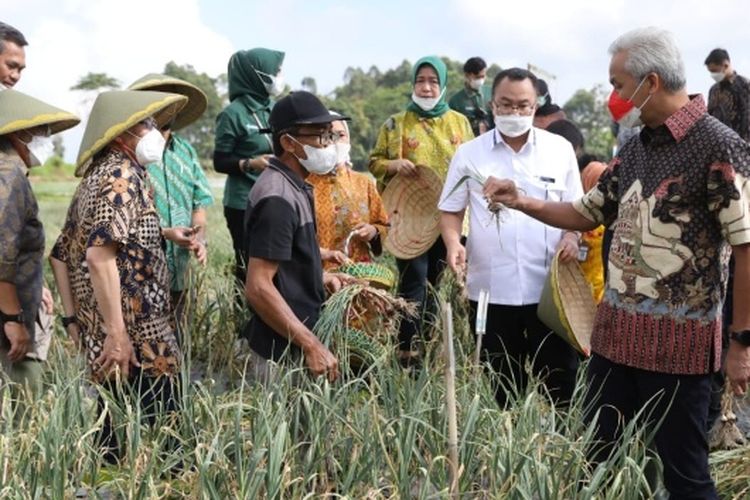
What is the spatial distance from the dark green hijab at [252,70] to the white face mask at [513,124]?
5.55 ft

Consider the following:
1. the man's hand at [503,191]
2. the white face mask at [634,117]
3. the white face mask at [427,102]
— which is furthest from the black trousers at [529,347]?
the white face mask at [427,102]

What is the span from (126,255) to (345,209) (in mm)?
1406

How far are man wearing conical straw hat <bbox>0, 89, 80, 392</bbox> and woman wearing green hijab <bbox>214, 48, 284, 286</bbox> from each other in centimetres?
143

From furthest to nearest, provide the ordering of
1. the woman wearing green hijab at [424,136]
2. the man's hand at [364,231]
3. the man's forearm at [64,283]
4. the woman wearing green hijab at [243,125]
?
the woman wearing green hijab at [424,136], the woman wearing green hijab at [243,125], the man's hand at [364,231], the man's forearm at [64,283]

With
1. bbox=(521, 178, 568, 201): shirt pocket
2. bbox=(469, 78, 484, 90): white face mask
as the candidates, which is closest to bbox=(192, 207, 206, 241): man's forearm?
bbox=(521, 178, 568, 201): shirt pocket

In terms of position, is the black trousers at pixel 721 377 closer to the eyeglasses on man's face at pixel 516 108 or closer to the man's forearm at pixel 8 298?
the eyeglasses on man's face at pixel 516 108

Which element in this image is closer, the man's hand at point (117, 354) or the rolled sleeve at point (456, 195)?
the man's hand at point (117, 354)

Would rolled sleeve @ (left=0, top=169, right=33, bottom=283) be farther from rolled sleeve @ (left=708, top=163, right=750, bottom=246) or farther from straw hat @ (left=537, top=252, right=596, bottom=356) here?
rolled sleeve @ (left=708, top=163, right=750, bottom=246)

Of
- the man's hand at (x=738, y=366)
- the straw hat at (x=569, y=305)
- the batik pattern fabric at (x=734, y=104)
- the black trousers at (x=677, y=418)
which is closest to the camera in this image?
the man's hand at (x=738, y=366)

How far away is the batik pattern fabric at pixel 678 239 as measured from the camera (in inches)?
109

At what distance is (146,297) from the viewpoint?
133 inches

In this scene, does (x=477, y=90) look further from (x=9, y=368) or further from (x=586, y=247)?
(x=9, y=368)

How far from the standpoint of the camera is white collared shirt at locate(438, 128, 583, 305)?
3.97m

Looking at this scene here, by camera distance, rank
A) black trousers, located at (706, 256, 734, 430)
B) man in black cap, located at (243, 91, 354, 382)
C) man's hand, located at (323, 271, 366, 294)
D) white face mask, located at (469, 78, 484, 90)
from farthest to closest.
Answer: white face mask, located at (469, 78, 484, 90), black trousers, located at (706, 256, 734, 430), man's hand, located at (323, 271, 366, 294), man in black cap, located at (243, 91, 354, 382)
